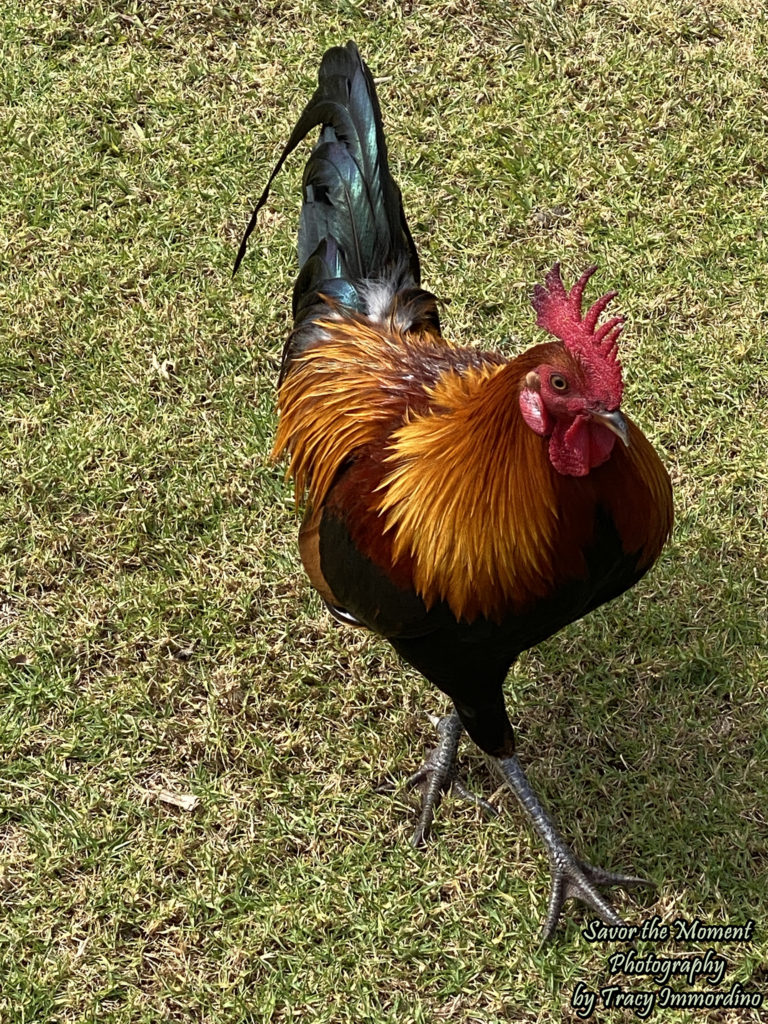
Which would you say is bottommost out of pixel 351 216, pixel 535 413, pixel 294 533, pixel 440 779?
pixel 440 779

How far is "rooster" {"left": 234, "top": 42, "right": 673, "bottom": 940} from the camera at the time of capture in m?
2.70

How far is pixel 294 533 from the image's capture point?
14.1ft

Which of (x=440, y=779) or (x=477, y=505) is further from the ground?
(x=477, y=505)

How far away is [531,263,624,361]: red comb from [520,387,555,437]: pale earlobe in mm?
136

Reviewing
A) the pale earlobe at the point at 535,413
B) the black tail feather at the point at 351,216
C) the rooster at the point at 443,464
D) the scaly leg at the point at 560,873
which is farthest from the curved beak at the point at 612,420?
the scaly leg at the point at 560,873

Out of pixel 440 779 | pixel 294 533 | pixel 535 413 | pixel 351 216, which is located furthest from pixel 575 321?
pixel 294 533

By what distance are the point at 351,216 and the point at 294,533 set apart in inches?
49.1

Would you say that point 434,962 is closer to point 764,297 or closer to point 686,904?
point 686,904

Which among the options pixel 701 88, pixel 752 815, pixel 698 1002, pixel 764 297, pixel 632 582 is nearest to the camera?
pixel 632 582

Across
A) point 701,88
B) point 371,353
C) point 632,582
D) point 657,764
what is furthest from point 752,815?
point 701,88

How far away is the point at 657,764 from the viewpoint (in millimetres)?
3768

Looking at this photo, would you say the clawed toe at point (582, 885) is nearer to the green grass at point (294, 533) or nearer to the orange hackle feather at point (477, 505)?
the green grass at point (294, 533)

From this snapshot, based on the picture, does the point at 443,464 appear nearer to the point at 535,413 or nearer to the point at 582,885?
Answer: the point at 535,413

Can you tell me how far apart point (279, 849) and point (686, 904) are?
1260mm
